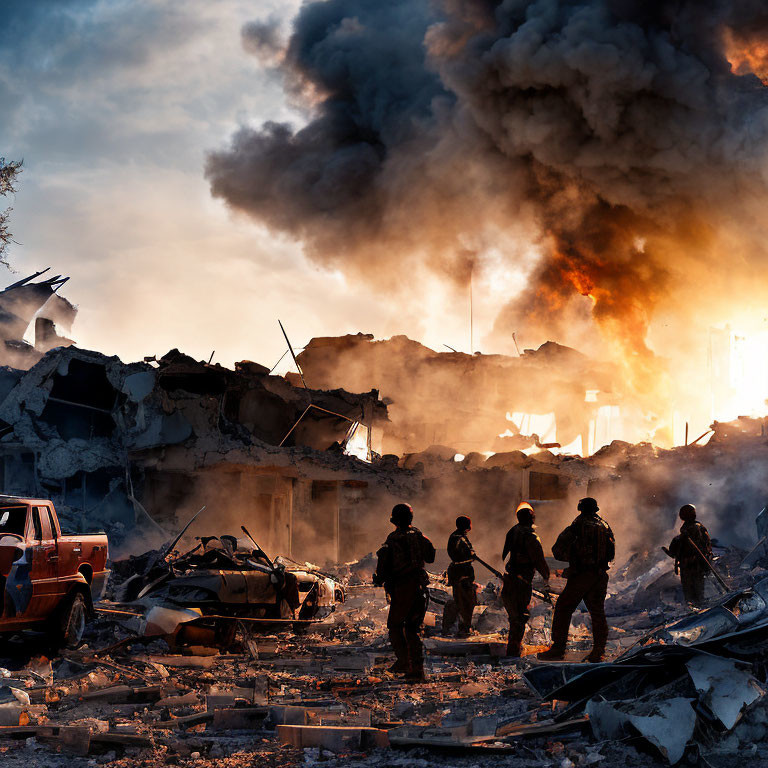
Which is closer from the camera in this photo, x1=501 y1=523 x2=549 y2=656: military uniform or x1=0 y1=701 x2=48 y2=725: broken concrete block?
x1=0 y1=701 x2=48 y2=725: broken concrete block

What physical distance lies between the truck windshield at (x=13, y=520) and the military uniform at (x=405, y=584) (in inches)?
140

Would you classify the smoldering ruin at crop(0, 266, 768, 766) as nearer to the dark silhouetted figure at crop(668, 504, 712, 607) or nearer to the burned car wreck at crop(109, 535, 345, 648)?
the burned car wreck at crop(109, 535, 345, 648)

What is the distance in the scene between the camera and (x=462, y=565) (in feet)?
35.2

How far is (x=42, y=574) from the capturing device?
8.67m

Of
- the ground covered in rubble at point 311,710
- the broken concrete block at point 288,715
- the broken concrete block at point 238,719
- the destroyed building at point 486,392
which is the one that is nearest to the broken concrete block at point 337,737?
the ground covered in rubble at point 311,710

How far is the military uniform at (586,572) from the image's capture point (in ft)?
26.7

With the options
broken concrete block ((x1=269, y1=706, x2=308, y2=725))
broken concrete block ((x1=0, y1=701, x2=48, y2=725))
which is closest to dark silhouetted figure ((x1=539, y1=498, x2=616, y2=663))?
broken concrete block ((x1=269, y1=706, x2=308, y2=725))

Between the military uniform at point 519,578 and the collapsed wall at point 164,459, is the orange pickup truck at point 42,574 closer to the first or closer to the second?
the military uniform at point 519,578

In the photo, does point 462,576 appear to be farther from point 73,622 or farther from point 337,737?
point 337,737

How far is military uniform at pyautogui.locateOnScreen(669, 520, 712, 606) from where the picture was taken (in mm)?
11578

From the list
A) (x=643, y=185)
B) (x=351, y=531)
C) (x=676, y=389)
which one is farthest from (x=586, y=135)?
(x=351, y=531)

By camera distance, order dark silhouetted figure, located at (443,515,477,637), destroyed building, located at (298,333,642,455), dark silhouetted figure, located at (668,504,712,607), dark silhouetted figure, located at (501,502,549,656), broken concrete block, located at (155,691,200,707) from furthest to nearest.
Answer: destroyed building, located at (298,333,642,455) < dark silhouetted figure, located at (668,504,712,607) < dark silhouetted figure, located at (443,515,477,637) < dark silhouetted figure, located at (501,502,549,656) < broken concrete block, located at (155,691,200,707)

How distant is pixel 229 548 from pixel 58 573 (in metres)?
2.21

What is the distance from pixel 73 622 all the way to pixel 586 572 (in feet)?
17.3
